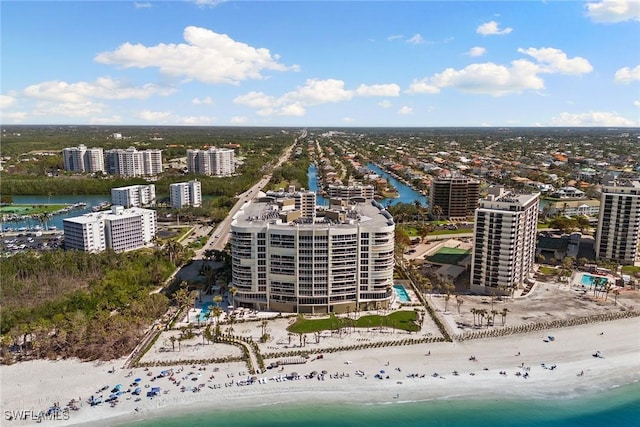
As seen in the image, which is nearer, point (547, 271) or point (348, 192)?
point (547, 271)

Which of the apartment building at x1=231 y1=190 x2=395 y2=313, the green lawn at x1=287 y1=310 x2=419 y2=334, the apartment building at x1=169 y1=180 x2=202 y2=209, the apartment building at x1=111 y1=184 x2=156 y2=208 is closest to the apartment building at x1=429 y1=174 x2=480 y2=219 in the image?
the apartment building at x1=231 y1=190 x2=395 y2=313

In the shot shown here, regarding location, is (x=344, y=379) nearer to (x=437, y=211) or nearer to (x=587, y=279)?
(x=587, y=279)

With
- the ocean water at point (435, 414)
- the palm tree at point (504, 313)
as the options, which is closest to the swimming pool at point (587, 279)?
the palm tree at point (504, 313)

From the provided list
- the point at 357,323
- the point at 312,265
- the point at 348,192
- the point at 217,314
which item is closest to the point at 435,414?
the point at 357,323

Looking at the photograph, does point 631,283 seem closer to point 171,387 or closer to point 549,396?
point 549,396

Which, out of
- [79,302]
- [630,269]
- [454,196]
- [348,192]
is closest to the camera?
[79,302]

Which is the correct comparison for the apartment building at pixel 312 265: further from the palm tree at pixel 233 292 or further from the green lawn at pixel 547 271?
the green lawn at pixel 547 271
